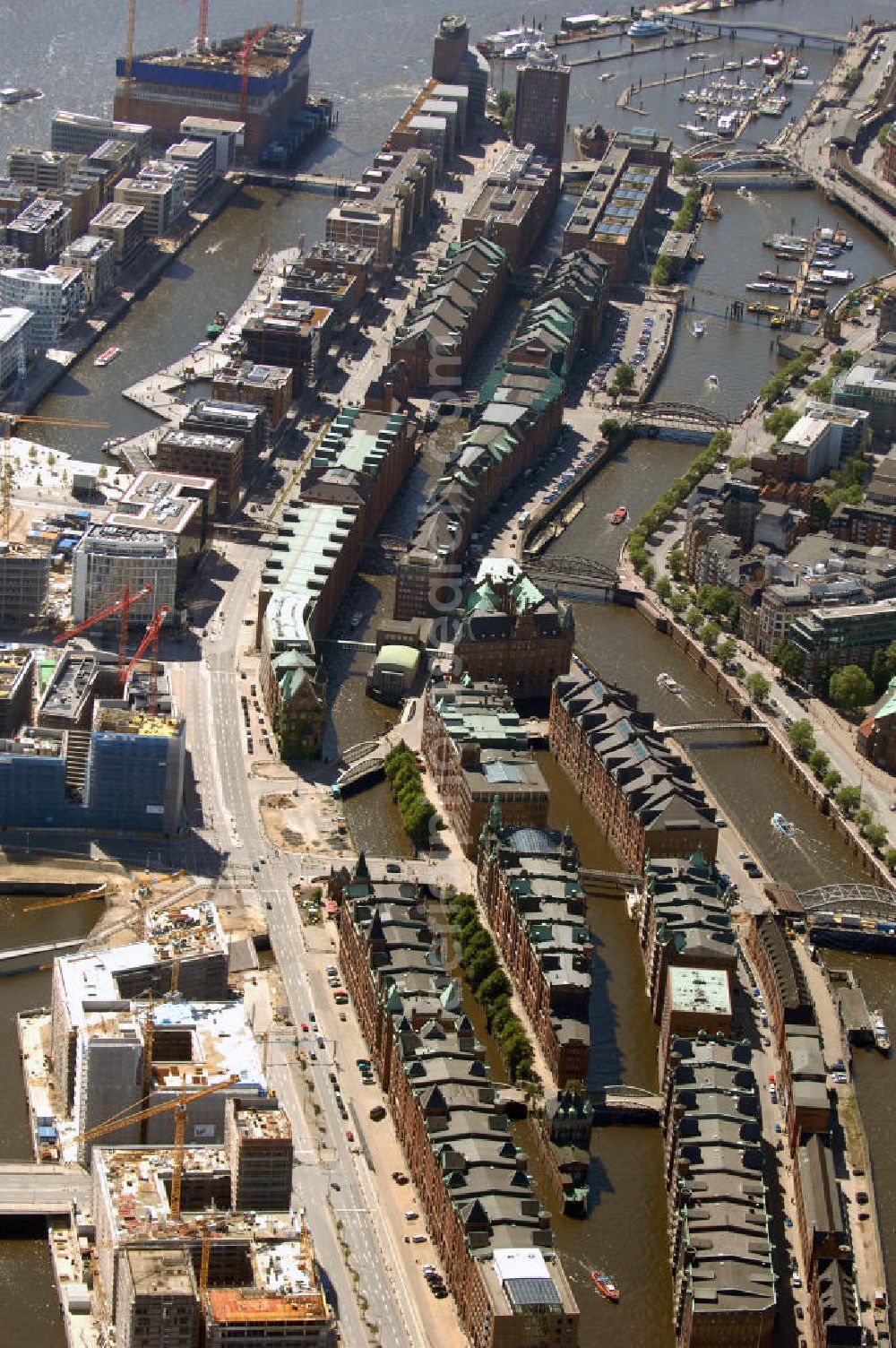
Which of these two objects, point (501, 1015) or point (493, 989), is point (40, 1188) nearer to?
point (501, 1015)

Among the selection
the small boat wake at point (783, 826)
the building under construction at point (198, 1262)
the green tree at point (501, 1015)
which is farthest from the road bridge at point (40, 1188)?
the small boat wake at point (783, 826)

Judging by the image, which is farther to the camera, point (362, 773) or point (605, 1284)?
point (362, 773)

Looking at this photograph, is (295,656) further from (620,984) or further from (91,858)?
(620,984)

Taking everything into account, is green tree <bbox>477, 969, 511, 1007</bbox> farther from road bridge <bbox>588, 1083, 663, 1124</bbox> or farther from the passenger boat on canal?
the passenger boat on canal

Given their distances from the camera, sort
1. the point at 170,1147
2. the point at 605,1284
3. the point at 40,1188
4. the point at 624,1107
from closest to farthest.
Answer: the point at 170,1147, the point at 605,1284, the point at 40,1188, the point at 624,1107

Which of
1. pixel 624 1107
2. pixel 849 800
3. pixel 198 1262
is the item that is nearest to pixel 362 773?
pixel 849 800

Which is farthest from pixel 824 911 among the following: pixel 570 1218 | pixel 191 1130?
pixel 191 1130
